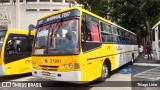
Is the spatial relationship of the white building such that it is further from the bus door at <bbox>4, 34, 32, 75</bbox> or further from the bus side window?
the bus door at <bbox>4, 34, 32, 75</bbox>

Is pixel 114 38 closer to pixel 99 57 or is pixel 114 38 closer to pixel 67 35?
pixel 99 57

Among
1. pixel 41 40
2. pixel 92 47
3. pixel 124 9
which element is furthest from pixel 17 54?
pixel 124 9

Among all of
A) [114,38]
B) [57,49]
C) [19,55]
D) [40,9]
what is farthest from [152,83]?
[40,9]

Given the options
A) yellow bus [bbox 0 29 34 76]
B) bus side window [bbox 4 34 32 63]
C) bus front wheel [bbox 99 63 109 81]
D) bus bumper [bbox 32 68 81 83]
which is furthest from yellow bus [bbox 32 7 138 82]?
bus side window [bbox 4 34 32 63]

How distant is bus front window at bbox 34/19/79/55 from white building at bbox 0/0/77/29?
138 feet

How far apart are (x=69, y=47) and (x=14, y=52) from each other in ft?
15.4

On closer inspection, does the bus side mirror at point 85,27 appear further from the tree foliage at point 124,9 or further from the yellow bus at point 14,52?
the tree foliage at point 124,9

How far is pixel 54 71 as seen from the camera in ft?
26.1

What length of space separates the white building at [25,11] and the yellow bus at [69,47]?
4130 centimetres

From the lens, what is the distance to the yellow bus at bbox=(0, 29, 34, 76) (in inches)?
436

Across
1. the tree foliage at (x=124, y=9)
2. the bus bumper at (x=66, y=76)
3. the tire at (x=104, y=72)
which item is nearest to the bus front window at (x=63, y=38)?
the bus bumper at (x=66, y=76)

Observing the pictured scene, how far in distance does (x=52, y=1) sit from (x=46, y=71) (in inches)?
1709

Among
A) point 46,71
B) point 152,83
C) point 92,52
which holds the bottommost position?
point 152,83

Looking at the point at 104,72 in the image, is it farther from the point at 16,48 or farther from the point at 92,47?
the point at 16,48
